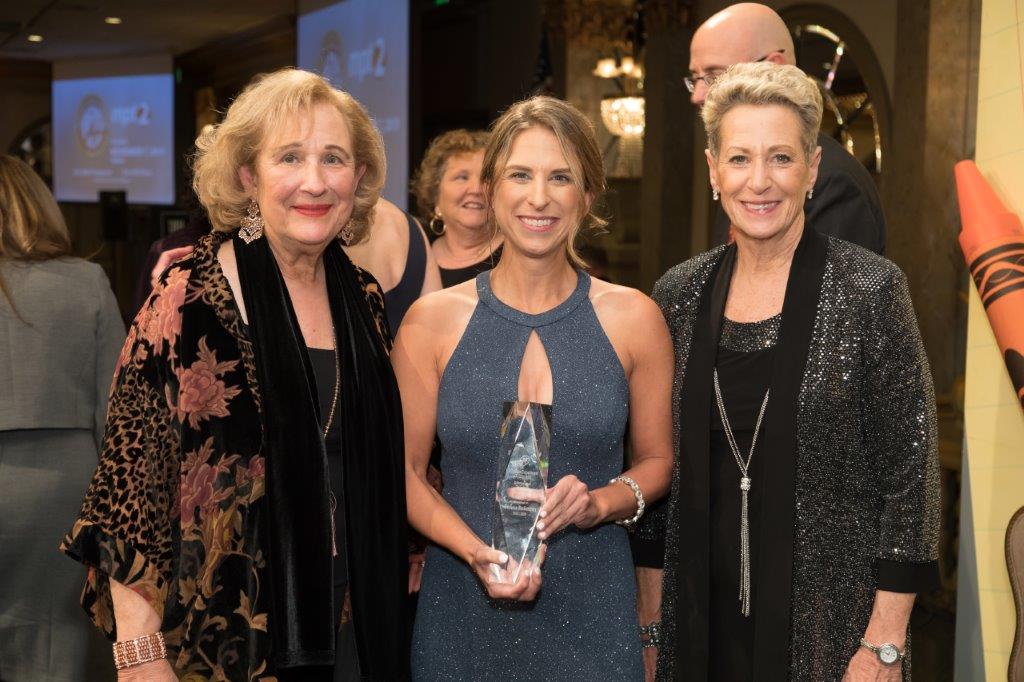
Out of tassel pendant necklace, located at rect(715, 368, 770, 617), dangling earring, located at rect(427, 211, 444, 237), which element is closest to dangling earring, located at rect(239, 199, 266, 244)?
tassel pendant necklace, located at rect(715, 368, 770, 617)

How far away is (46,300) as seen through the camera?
3.54 meters

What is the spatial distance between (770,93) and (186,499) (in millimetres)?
1340

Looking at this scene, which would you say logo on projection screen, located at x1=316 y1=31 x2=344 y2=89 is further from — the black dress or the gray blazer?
the black dress

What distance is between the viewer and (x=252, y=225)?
225 centimetres

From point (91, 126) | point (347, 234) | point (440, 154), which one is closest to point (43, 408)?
point (347, 234)

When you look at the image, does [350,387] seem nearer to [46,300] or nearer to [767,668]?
[767,668]

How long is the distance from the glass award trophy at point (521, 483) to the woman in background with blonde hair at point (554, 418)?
179 mm

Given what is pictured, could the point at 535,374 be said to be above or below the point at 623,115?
below

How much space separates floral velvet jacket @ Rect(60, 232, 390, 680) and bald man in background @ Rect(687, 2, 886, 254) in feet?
4.92

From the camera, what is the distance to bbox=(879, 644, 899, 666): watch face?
206 cm

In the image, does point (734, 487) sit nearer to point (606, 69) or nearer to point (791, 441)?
point (791, 441)

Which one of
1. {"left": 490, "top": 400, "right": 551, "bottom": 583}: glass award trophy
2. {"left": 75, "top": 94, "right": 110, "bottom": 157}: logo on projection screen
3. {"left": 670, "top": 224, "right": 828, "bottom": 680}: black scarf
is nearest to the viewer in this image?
{"left": 490, "top": 400, "right": 551, "bottom": 583}: glass award trophy

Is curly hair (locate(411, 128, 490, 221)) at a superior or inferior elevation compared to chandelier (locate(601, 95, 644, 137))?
inferior

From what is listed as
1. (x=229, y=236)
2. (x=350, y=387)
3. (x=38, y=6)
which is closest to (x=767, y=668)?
Answer: (x=350, y=387)
